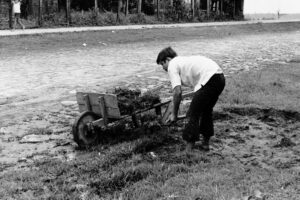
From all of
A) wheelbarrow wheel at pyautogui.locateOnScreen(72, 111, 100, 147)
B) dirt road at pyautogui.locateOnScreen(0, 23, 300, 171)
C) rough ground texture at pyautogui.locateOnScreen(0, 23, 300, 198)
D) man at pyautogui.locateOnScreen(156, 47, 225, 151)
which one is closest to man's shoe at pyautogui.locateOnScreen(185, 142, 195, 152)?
man at pyautogui.locateOnScreen(156, 47, 225, 151)

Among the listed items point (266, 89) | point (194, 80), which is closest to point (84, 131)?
point (194, 80)

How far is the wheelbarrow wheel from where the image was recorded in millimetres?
5449

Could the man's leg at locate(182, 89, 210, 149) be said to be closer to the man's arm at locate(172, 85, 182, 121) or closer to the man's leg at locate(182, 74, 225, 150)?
the man's leg at locate(182, 74, 225, 150)

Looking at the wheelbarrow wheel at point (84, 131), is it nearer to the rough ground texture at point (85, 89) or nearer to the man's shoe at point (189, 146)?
the rough ground texture at point (85, 89)

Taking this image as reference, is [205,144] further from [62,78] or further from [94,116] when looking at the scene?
[62,78]

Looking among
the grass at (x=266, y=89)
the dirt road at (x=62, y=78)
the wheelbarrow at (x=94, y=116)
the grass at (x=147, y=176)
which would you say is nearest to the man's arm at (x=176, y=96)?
the wheelbarrow at (x=94, y=116)

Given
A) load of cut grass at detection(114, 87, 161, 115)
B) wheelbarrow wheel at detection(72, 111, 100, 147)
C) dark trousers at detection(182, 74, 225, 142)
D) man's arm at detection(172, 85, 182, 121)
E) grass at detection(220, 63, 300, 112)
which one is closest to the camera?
man's arm at detection(172, 85, 182, 121)

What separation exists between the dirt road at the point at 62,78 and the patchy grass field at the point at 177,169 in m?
0.58

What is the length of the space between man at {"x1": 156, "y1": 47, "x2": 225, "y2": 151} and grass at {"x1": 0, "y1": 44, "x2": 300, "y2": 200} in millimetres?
329

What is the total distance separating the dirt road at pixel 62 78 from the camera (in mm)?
5855

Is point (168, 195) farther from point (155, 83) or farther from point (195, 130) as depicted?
point (155, 83)

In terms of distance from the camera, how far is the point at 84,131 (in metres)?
5.56

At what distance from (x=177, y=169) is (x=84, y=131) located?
142 cm

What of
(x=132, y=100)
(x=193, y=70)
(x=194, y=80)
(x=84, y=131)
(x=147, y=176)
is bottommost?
(x=147, y=176)
